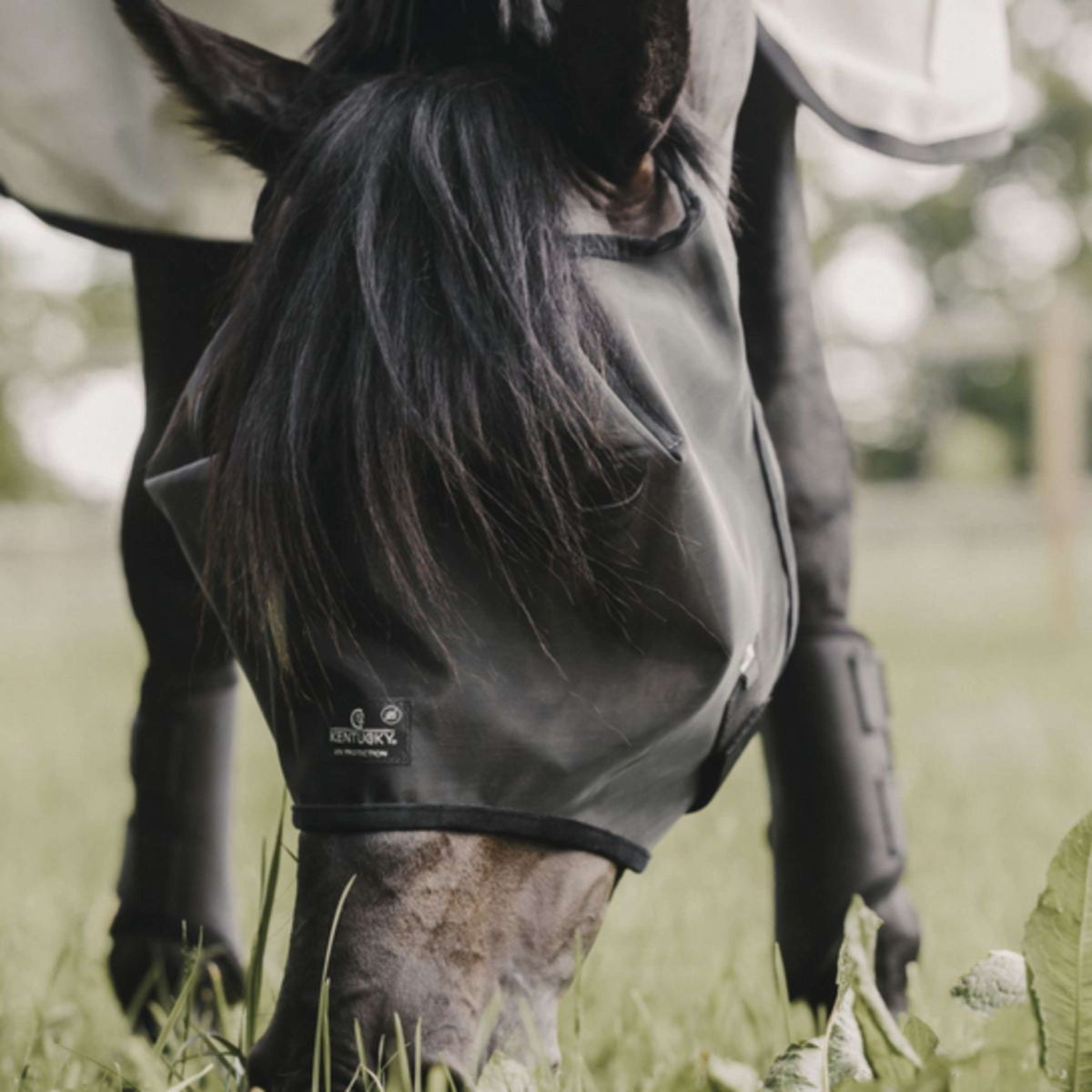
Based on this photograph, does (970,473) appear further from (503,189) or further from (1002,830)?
(503,189)

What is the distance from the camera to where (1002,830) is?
2691mm

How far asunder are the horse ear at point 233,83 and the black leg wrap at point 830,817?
0.69m

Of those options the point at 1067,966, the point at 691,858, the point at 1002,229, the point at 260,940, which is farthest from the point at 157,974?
the point at 1002,229

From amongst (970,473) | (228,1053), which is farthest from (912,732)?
(970,473)

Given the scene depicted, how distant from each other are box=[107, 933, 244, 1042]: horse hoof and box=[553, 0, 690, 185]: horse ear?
977 millimetres

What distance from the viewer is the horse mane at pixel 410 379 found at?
88 centimetres

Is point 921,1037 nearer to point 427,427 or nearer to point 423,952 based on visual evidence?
point 423,952

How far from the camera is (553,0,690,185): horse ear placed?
0.92 meters

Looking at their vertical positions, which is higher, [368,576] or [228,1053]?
[368,576]

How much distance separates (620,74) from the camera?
3.12 ft

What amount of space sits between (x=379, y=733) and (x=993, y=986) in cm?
40

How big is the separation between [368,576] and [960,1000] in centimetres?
44

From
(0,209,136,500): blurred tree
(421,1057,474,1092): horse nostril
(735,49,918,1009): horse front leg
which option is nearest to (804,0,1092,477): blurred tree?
(0,209,136,500): blurred tree

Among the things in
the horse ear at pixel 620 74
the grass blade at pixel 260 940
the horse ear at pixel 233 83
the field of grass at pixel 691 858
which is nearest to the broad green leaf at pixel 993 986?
the field of grass at pixel 691 858
